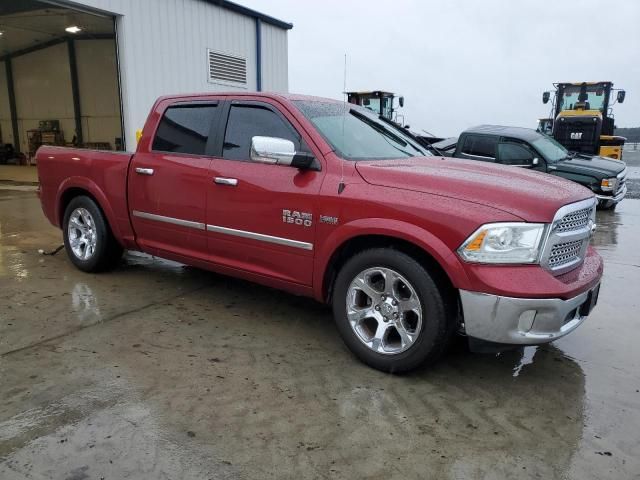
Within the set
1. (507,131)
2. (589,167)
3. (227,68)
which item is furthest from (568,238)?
(227,68)

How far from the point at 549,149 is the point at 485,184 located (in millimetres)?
7759

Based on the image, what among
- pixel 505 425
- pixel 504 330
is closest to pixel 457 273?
pixel 504 330

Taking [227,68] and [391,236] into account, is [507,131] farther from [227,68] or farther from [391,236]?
[391,236]

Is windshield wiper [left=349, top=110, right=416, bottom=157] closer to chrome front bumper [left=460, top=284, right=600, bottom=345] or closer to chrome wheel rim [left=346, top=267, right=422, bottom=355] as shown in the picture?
chrome wheel rim [left=346, top=267, right=422, bottom=355]

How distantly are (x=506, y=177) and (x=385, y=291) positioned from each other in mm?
1121

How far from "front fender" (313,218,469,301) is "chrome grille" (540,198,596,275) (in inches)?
19.5

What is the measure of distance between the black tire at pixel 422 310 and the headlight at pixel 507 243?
324mm

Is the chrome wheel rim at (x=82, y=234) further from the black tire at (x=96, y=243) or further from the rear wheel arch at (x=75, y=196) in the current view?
the rear wheel arch at (x=75, y=196)

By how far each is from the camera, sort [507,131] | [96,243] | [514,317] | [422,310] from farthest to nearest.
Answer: [507,131] → [96,243] → [422,310] → [514,317]

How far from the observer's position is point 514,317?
2836mm

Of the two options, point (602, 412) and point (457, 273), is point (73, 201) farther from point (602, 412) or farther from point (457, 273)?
point (602, 412)

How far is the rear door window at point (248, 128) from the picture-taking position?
3.86 metres

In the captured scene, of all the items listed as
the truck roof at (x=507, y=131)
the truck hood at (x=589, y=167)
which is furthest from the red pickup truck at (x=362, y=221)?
the truck hood at (x=589, y=167)

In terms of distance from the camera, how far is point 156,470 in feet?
7.75
